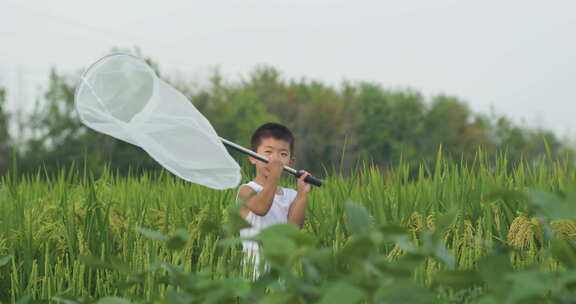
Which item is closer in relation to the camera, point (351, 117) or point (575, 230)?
point (575, 230)

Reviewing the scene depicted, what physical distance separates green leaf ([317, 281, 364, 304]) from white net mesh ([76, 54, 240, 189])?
Result: 1555 mm

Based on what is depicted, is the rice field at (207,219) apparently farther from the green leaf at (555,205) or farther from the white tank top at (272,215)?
the green leaf at (555,205)

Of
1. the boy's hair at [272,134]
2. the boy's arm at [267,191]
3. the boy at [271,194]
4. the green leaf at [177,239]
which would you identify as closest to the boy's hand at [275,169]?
the boy's arm at [267,191]

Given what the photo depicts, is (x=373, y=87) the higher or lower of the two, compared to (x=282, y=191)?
higher

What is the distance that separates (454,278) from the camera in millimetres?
1110

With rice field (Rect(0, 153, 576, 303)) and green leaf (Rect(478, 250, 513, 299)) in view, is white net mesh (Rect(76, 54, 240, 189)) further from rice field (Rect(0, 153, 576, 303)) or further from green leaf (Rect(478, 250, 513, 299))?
green leaf (Rect(478, 250, 513, 299))

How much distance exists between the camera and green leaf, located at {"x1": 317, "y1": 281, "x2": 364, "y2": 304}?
0.92 m

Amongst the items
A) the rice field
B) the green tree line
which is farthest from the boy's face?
the green tree line

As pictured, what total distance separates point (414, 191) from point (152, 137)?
175 centimetres

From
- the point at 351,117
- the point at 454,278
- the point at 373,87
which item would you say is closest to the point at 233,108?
the point at 351,117

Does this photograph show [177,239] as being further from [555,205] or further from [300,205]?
[300,205]

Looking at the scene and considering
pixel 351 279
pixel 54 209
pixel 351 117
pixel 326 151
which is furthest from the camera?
pixel 351 117

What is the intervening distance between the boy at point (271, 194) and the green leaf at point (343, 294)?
83.2 inches

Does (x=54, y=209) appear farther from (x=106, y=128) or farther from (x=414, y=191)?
(x=414, y=191)
